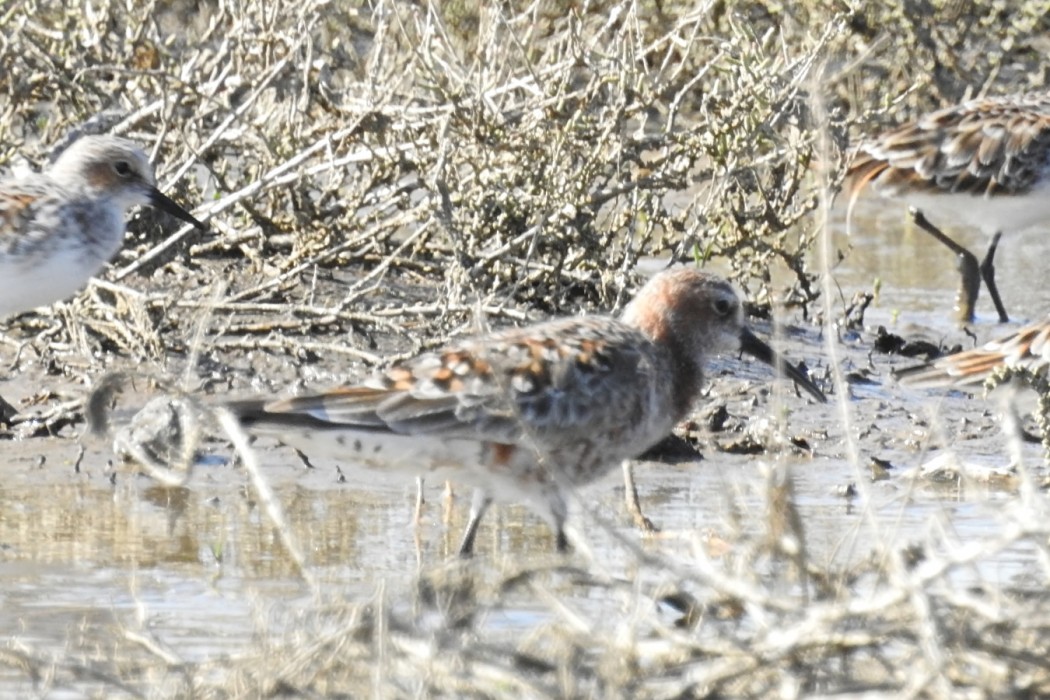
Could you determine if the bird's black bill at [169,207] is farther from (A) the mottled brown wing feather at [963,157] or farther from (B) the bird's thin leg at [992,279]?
(B) the bird's thin leg at [992,279]

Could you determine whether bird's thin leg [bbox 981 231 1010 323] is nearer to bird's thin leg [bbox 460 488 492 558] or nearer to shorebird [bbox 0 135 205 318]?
shorebird [bbox 0 135 205 318]

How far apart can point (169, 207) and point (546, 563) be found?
385cm

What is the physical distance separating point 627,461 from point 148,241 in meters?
3.26

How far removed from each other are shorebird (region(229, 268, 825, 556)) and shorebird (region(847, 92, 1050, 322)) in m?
4.17

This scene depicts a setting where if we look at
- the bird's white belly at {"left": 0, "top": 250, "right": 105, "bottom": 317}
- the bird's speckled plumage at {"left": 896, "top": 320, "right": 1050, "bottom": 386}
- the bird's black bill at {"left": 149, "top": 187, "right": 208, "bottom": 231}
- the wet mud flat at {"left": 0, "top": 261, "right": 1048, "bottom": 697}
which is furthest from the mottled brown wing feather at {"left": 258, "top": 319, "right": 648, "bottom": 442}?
the bird's black bill at {"left": 149, "top": 187, "right": 208, "bottom": 231}

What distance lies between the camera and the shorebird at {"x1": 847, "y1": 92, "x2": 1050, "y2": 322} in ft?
32.3

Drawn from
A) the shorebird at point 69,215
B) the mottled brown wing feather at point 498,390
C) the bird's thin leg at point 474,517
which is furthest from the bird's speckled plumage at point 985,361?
the shorebird at point 69,215

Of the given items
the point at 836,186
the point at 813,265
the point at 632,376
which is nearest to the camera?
the point at 632,376

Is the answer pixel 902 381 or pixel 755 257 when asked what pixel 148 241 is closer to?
pixel 755 257

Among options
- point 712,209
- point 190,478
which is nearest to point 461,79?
point 712,209

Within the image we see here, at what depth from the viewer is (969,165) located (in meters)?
9.87

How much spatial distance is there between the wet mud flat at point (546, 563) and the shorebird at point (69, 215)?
0.54 m

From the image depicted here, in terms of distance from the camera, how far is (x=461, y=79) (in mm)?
7520

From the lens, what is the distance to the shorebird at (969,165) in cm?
984
